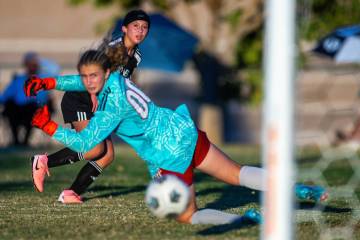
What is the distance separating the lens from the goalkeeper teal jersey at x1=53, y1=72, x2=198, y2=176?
6.99 m

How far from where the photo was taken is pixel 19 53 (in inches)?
1202

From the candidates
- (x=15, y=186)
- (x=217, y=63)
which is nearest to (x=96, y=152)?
(x=15, y=186)

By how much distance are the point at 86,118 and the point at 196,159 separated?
1665 mm

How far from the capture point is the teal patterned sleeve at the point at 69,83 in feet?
25.8

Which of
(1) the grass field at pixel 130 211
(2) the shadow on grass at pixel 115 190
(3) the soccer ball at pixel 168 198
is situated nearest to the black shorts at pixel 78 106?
(1) the grass field at pixel 130 211

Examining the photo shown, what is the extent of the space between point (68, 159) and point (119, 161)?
Result: 711 centimetres

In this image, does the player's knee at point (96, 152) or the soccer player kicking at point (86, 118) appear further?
the player's knee at point (96, 152)

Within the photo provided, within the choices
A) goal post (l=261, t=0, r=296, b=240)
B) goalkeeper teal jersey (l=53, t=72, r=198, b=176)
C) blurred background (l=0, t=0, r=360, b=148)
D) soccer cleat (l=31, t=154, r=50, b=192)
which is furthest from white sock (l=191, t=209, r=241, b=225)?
blurred background (l=0, t=0, r=360, b=148)

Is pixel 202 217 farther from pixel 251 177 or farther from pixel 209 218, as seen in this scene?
pixel 251 177

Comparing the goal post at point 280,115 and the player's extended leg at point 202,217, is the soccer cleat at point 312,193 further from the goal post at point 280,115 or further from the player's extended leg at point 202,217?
the goal post at point 280,115

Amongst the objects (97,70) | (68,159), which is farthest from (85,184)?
(97,70)

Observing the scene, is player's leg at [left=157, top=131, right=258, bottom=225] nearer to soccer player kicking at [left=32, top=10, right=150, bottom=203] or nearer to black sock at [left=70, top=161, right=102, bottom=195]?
soccer player kicking at [left=32, top=10, right=150, bottom=203]

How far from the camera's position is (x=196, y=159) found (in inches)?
293

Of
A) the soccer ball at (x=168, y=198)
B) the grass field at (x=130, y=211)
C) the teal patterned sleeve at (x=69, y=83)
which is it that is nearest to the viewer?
the soccer ball at (x=168, y=198)
